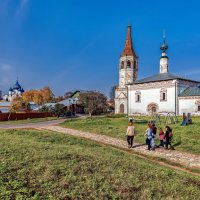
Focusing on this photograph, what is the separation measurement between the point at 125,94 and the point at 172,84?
12.2m

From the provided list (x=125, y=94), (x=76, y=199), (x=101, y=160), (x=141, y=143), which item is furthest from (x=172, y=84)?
(x=76, y=199)

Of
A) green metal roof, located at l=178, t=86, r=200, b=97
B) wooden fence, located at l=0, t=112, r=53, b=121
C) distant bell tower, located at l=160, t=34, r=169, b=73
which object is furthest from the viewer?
distant bell tower, located at l=160, t=34, r=169, b=73

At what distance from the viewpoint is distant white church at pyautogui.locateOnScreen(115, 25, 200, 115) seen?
A: 36406 mm

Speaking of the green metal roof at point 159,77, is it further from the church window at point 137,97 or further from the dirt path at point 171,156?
the dirt path at point 171,156

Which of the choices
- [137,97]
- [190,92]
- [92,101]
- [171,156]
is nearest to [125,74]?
[137,97]

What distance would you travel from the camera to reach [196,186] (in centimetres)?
685

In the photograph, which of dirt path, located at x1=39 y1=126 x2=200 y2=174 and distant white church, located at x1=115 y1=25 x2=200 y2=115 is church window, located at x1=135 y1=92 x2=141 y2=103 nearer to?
distant white church, located at x1=115 y1=25 x2=200 y2=115

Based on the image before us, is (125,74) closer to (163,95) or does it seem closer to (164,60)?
(164,60)

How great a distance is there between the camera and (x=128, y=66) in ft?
157

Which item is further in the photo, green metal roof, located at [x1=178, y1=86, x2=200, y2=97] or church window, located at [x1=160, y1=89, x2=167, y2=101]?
church window, located at [x1=160, y1=89, x2=167, y2=101]

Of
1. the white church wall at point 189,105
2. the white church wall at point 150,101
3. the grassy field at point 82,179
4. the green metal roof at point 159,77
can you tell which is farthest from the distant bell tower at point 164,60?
the grassy field at point 82,179

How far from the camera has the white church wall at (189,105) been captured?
35.0m

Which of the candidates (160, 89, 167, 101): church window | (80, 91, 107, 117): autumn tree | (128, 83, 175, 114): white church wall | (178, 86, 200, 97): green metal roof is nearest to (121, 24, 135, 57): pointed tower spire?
(128, 83, 175, 114): white church wall

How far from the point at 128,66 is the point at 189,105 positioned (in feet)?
55.4
